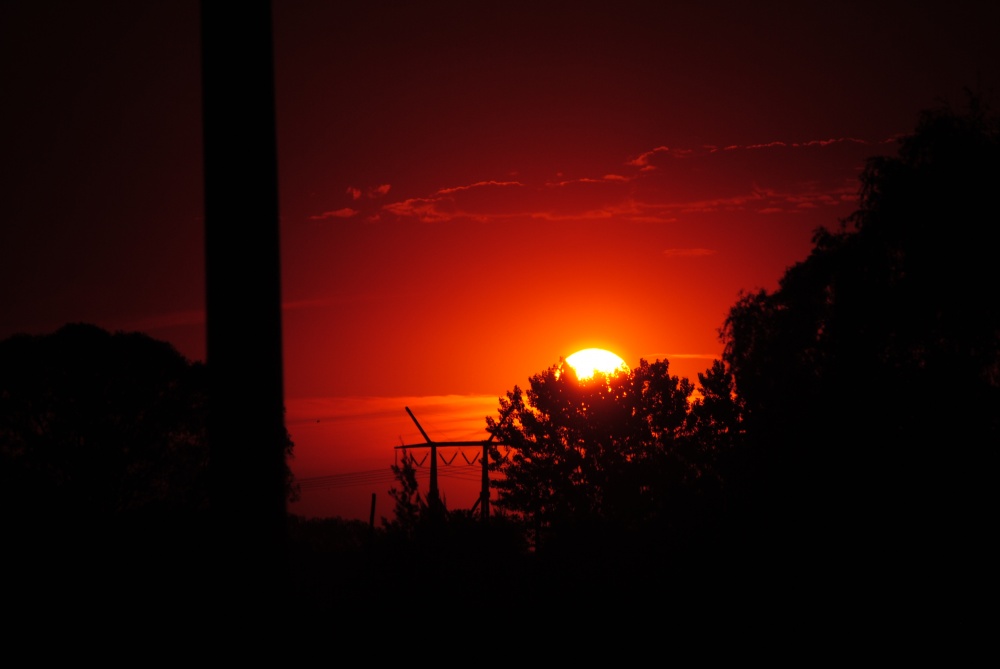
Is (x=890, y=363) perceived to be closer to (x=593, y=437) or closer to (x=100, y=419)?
(x=593, y=437)

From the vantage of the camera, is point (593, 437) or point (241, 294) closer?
point (241, 294)

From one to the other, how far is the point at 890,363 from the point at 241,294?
77.6ft

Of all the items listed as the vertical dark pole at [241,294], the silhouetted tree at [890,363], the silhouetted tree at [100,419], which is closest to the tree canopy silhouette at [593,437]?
the silhouetted tree at [890,363]

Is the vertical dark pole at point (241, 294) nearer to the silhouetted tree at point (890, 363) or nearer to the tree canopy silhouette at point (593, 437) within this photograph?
the silhouetted tree at point (890, 363)

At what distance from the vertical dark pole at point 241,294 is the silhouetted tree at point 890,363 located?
10.6 m

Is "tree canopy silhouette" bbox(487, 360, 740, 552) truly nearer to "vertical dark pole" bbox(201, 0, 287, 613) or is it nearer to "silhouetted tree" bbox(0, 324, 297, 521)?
"silhouetted tree" bbox(0, 324, 297, 521)

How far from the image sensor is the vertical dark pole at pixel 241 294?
384cm

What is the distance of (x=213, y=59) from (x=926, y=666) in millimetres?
10106

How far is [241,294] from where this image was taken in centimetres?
386

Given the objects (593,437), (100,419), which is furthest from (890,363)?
(100,419)

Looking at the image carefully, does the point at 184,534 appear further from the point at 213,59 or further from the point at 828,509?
the point at 213,59

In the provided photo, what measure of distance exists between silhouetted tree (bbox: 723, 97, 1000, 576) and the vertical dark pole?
10.6 metres

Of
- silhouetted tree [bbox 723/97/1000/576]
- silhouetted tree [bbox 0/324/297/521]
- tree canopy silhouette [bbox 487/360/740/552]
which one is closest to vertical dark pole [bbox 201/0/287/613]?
silhouetted tree [bbox 723/97/1000/576]

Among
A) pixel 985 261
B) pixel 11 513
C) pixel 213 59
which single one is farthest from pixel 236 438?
pixel 11 513
